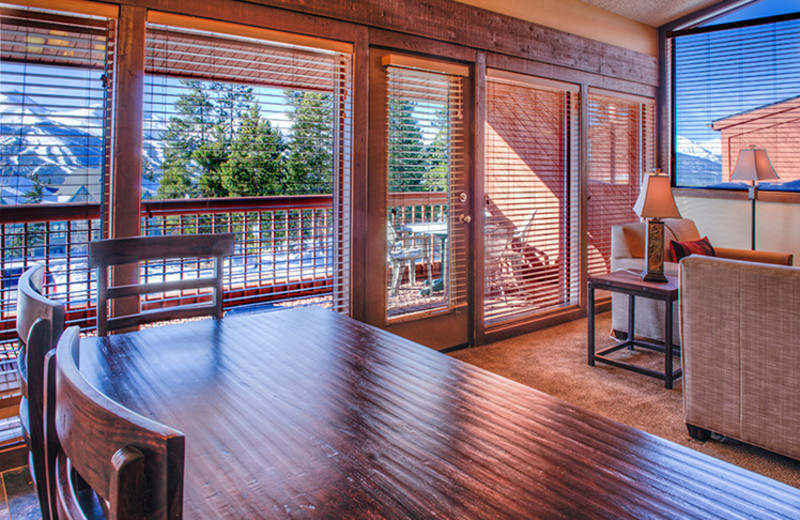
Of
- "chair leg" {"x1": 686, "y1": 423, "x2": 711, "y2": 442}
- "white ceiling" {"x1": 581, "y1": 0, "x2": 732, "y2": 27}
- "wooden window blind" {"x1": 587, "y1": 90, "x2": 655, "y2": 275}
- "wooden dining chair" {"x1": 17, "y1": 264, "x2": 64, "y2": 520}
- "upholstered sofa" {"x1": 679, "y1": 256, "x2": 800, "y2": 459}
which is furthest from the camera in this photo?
"wooden window blind" {"x1": 587, "y1": 90, "x2": 655, "y2": 275}

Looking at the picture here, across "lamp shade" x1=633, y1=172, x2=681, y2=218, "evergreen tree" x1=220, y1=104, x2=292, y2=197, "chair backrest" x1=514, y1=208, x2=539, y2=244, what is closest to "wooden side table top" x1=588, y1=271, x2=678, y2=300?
"lamp shade" x1=633, y1=172, x2=681, y2=218

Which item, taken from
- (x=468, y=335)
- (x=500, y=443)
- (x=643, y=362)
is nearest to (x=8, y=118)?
(x=500, y=443)

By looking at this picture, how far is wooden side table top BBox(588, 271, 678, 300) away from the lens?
10.5ft

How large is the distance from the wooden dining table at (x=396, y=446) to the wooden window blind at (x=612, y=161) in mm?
4137

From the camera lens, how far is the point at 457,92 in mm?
3918

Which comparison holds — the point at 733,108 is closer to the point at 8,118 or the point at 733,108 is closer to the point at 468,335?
the point at 468,335

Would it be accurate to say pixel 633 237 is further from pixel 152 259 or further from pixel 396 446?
pixel 396 446

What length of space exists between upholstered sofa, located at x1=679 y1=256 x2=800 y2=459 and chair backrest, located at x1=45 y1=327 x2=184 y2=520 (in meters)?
2.42

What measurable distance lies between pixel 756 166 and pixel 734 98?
1059 millimetres

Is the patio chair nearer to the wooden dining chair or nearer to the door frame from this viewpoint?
the door frame

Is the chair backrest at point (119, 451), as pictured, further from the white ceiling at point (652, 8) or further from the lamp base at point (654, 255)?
the white ceiling at point (652, 8)

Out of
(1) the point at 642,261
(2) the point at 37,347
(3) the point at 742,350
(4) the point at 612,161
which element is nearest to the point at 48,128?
(2) the point at 37,347

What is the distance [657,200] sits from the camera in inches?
134

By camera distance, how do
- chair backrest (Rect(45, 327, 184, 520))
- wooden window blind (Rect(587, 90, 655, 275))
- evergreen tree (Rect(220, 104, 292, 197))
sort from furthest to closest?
wooden window blind (Rect(587, 90, 655, 275)) → evergreen tree (Rect(220, 104, 292, 197)) → chair backrest (Rect(45, 327, 184, 520))
